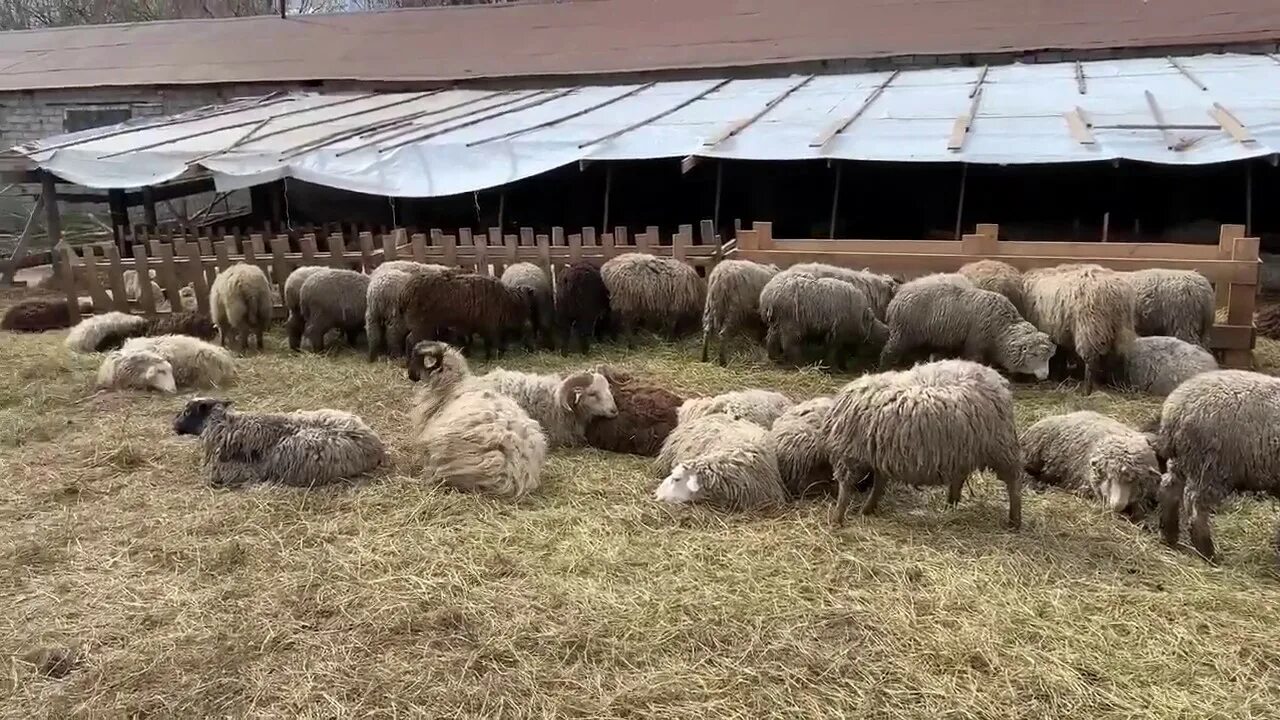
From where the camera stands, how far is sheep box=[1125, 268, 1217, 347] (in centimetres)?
768

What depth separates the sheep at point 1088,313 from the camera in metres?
7.29

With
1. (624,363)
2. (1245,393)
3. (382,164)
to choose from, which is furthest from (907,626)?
(382,164)

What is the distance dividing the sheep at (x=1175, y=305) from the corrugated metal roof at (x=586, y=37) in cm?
987

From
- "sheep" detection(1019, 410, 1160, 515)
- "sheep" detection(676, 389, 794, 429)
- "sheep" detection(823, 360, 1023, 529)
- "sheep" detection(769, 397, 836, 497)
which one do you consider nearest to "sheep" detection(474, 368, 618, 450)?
"sheep" detection(676, 389, 794, 429)

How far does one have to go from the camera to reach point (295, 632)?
4.05 metres

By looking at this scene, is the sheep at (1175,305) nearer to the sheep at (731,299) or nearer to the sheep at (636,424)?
the sheep at (731,299)

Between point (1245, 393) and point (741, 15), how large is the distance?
1617 cm

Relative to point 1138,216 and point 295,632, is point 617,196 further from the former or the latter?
point 295,632

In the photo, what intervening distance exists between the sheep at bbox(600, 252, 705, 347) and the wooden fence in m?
0.75

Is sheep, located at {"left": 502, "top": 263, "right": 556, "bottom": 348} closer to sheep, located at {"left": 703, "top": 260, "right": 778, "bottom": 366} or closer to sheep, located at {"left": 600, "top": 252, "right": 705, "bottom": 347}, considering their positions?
sheep, located at {"left": 600, "top": 252, "right": 705, "bottom": 347}

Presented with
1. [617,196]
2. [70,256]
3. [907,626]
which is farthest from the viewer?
[617,196]

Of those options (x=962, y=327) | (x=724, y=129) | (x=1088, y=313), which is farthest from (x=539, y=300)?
(x=724, y=129)

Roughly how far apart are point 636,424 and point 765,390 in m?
1.31

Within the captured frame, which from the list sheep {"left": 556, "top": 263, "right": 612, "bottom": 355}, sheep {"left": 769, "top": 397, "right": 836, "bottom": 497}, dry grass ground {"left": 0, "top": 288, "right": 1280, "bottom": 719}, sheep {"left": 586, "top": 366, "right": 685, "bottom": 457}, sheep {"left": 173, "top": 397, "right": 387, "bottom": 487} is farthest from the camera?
sheep {"left": 556, "top": 263, "right": 612, "bottom": 355}
